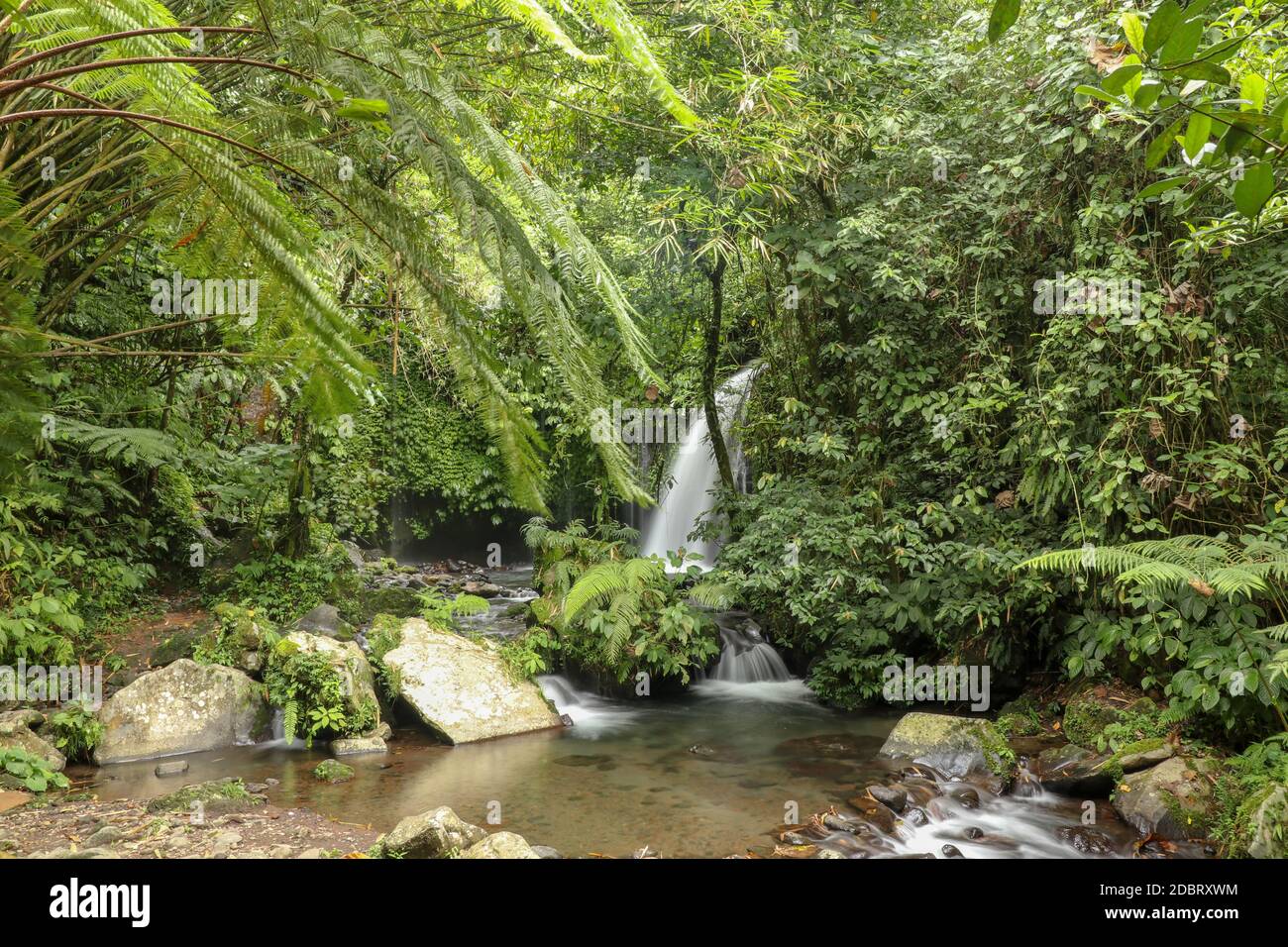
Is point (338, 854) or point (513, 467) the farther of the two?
point (338, 854)

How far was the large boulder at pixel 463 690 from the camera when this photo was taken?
22.5 ft

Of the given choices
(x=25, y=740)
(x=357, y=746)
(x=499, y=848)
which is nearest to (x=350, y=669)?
(x=357, y=746)

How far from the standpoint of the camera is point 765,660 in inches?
331

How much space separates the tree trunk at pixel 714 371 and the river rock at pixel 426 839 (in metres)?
5.33

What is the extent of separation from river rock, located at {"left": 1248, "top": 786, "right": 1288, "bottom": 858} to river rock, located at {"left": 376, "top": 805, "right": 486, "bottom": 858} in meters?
4.03

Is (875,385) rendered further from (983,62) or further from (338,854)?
(338,854)

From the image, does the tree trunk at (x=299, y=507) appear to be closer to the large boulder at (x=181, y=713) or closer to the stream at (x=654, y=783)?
the large boulder at (x=181, y=713)

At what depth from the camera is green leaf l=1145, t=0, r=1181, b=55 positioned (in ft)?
3.63

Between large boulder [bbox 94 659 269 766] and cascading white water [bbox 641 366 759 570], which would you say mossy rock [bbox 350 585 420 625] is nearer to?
large boulder [bbox 94 659 269 766]

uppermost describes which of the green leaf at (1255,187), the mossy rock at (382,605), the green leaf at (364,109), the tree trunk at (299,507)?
the green leaf at (364,109)

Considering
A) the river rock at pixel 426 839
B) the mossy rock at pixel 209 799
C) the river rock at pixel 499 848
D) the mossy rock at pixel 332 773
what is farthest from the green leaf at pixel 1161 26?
the mossy rock at pixel 332 773

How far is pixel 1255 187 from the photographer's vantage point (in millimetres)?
Answer: 1238
